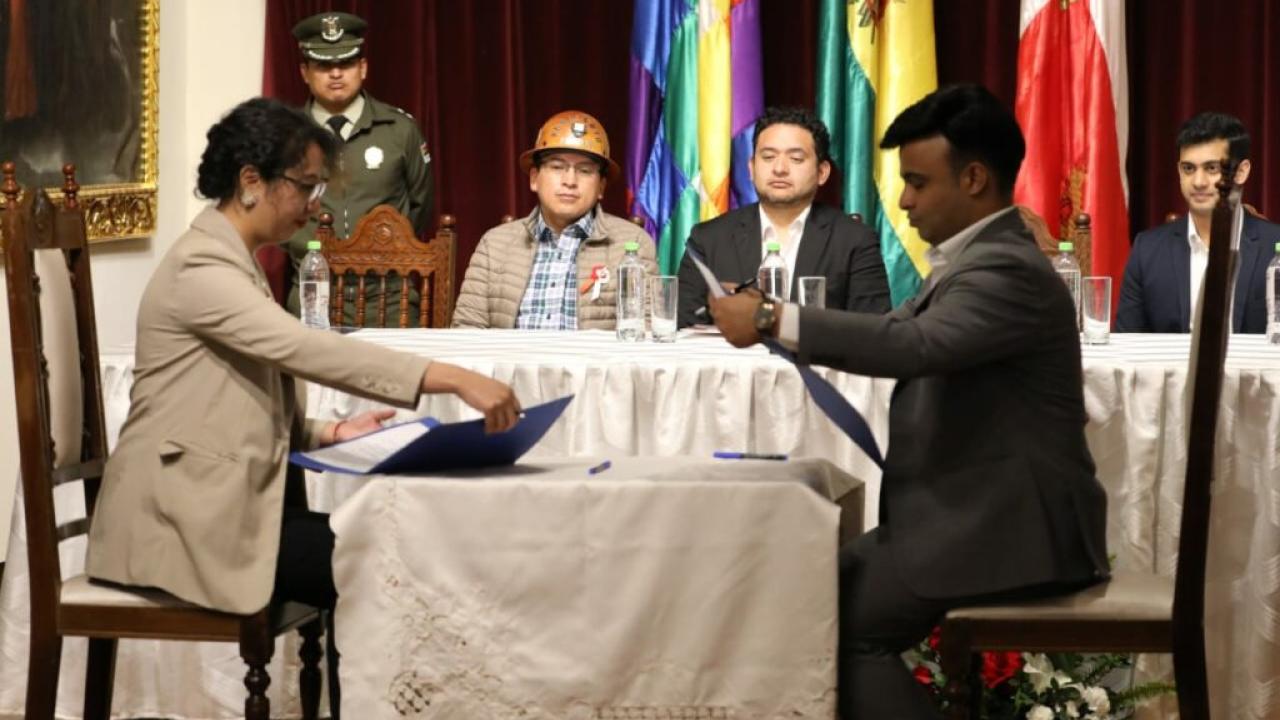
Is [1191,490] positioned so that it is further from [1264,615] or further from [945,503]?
[1264,615]

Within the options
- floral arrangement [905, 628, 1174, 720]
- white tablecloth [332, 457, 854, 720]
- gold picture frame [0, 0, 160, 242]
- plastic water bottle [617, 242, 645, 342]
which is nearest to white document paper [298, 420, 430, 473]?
white tablecloth [332, 457, 854, 720]

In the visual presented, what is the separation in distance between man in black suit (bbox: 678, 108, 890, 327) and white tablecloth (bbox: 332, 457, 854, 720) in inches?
85.5

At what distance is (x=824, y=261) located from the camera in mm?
4523

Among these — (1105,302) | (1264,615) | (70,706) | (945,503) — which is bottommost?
(70,706)

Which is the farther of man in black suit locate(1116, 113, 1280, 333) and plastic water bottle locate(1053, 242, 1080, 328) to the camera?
man in black suit locate(1116, 113, 1280, 333)

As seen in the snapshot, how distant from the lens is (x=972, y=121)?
237 cm

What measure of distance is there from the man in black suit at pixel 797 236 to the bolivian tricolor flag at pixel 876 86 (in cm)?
117

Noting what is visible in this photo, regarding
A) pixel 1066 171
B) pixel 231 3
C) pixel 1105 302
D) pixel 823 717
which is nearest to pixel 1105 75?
pixel 1066 171

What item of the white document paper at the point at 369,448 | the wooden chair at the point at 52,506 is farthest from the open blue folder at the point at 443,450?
the wooden chair at the point at 52,506

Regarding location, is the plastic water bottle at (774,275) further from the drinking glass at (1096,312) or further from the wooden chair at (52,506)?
the wooden chair at (52,506)

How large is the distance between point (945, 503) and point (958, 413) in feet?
0.43

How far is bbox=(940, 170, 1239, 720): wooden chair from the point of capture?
7.68ft

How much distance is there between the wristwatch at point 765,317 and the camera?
2248 mm

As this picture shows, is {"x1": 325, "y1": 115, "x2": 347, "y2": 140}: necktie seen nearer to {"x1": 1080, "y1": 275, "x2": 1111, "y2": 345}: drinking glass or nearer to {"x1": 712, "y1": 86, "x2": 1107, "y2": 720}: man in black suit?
{"x1": 1080, "y1": 275, "x2": 1111, "y2": 345}: drinking glass
